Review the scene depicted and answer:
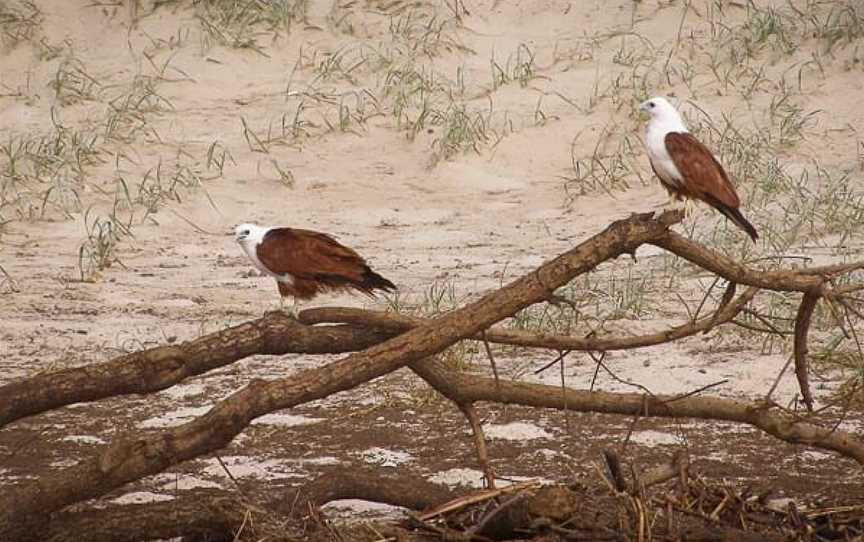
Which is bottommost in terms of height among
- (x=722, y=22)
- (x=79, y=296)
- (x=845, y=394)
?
(x=79, y=296)

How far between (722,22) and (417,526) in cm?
680

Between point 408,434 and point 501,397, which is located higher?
point 501,397

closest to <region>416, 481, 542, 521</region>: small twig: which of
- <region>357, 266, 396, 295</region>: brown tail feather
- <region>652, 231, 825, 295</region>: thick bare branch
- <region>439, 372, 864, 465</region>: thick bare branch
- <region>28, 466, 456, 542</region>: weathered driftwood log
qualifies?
<region>28, 466, 456, 542</region>: weathered driftwood log

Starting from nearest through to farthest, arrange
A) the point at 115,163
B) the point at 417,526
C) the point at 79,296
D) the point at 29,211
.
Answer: the point at 417,526 → the point at 79,296 → the point at 29,211 → the point at 115,163

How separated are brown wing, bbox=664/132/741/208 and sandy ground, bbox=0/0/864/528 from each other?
0.91 metres

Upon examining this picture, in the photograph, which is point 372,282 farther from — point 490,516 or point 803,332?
point 803,332

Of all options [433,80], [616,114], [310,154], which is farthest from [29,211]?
[616,114]

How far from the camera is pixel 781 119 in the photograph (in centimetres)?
1020

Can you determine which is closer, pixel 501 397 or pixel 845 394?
pixel 501 397

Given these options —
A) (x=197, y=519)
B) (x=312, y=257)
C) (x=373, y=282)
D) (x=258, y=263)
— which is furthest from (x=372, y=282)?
(x=197, y=519)

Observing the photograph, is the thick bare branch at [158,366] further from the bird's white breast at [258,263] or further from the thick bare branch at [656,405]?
the bird's white breast at [258,263]

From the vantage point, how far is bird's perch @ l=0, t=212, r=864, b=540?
482 centimetres

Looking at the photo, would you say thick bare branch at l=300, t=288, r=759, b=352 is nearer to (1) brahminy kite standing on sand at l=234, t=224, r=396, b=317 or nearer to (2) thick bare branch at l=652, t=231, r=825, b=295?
(2) thick bare branch at l=652, t=231, r=825, b=295

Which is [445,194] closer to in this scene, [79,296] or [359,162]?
[359,162]
